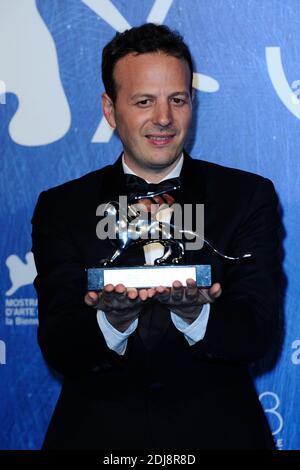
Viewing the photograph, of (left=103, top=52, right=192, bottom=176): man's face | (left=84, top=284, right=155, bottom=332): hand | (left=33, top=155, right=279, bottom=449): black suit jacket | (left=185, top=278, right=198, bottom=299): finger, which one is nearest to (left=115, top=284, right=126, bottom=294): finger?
(left=84, top=284, right=155, bottom=332): hand

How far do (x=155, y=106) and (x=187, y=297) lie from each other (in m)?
0.57

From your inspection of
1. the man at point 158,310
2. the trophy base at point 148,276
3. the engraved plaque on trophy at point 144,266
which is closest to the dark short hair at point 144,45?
the man at point 158,310

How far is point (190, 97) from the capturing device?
202cm

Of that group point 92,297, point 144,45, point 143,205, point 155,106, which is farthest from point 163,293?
point 144,45

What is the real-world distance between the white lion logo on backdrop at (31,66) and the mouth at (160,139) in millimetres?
546

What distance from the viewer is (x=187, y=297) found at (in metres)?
1.60

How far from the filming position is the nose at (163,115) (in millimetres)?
1928

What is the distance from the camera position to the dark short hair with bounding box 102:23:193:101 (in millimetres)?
1979

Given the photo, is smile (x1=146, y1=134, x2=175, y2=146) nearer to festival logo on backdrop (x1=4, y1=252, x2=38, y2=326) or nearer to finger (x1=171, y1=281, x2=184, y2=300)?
finger (x1=171, y1=281, x2=184, y2=300)

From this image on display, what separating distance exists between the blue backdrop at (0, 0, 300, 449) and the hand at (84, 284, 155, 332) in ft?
2.74

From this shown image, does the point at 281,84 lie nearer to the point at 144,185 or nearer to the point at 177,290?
the point at 144,185

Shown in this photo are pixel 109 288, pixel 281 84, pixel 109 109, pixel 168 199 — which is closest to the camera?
pixel 109 288
